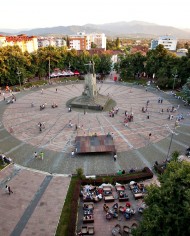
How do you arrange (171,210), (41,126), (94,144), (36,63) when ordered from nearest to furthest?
(171,210)
(94,144)
(41,126)
(36,63)

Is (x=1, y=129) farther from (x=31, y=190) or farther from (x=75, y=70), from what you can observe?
(x=75, y=70)

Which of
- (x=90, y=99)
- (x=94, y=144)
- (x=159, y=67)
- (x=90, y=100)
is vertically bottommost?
(x=94, y=144)

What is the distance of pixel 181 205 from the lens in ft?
47.7

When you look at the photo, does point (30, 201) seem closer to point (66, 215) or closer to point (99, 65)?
point (66, 215)

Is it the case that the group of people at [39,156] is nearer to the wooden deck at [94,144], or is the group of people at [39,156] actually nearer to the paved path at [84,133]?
the paved path at [84,133]

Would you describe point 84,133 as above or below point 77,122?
below

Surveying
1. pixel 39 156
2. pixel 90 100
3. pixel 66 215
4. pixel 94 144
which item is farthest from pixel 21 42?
pixel 66 215

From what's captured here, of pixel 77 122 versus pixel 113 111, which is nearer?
pixel 77 122

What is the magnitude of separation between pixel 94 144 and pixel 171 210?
19.6 metres

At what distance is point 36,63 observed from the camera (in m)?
72.6

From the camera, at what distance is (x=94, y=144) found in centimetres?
3341

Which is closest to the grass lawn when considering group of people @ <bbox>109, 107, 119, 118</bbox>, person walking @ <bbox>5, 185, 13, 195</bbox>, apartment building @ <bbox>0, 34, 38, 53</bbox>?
person walking @ <bbox>5, 185, 13, 195</bbox>

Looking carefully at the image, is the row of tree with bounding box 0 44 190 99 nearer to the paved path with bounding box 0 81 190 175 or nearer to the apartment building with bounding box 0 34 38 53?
the paved path with bounding box 0 81 190 175

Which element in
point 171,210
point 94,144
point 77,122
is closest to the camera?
point 171,210
